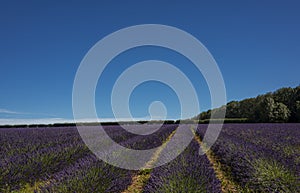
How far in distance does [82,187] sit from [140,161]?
3.37m

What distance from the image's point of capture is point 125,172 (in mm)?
4875

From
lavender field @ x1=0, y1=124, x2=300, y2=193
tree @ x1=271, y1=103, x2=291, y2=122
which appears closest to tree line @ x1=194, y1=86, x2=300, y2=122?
tree @ x1=271, y1=103, x2=291, y2=122

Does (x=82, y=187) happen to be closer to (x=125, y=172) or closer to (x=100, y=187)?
(x=100, y=187)

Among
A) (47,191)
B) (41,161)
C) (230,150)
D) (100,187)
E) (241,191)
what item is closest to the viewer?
(47,191)

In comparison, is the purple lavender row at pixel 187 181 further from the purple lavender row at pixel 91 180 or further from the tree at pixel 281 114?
the tree at pixel 281 114

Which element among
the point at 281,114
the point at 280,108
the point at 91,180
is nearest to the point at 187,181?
the point at 91,180

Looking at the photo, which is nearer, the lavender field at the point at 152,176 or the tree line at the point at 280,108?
the lavender field at the point at 152,176

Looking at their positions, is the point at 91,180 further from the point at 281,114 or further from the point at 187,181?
the point at 281,114

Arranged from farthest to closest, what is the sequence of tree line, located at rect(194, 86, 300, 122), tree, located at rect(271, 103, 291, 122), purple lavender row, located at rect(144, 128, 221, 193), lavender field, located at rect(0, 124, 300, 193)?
1. tree line, located at rect(194, 86, 300, 122)
2. tree, located at rect(271, 103, 291, 122)
3. lavender field, located at rect(0, 124, 300, 193)
4. purple lavender row, located at rect(144, 128, 221, 193)

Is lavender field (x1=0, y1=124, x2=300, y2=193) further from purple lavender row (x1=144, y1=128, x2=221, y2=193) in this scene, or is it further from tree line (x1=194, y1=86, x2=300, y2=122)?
tree line (x1=194, y1=86, x2=300, y2=122)


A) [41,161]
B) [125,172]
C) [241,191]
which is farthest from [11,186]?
[241,191]

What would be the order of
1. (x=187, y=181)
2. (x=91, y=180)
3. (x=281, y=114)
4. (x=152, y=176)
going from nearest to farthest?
1. (x=187, y=181)
2. (x=91, y=180)
3. (x=152, y=176)
4. (x=281, y=114)

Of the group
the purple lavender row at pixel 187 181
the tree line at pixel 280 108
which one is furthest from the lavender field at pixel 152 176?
the tree line at pixel 280 108

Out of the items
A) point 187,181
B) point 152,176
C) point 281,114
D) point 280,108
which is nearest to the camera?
point 187,181
